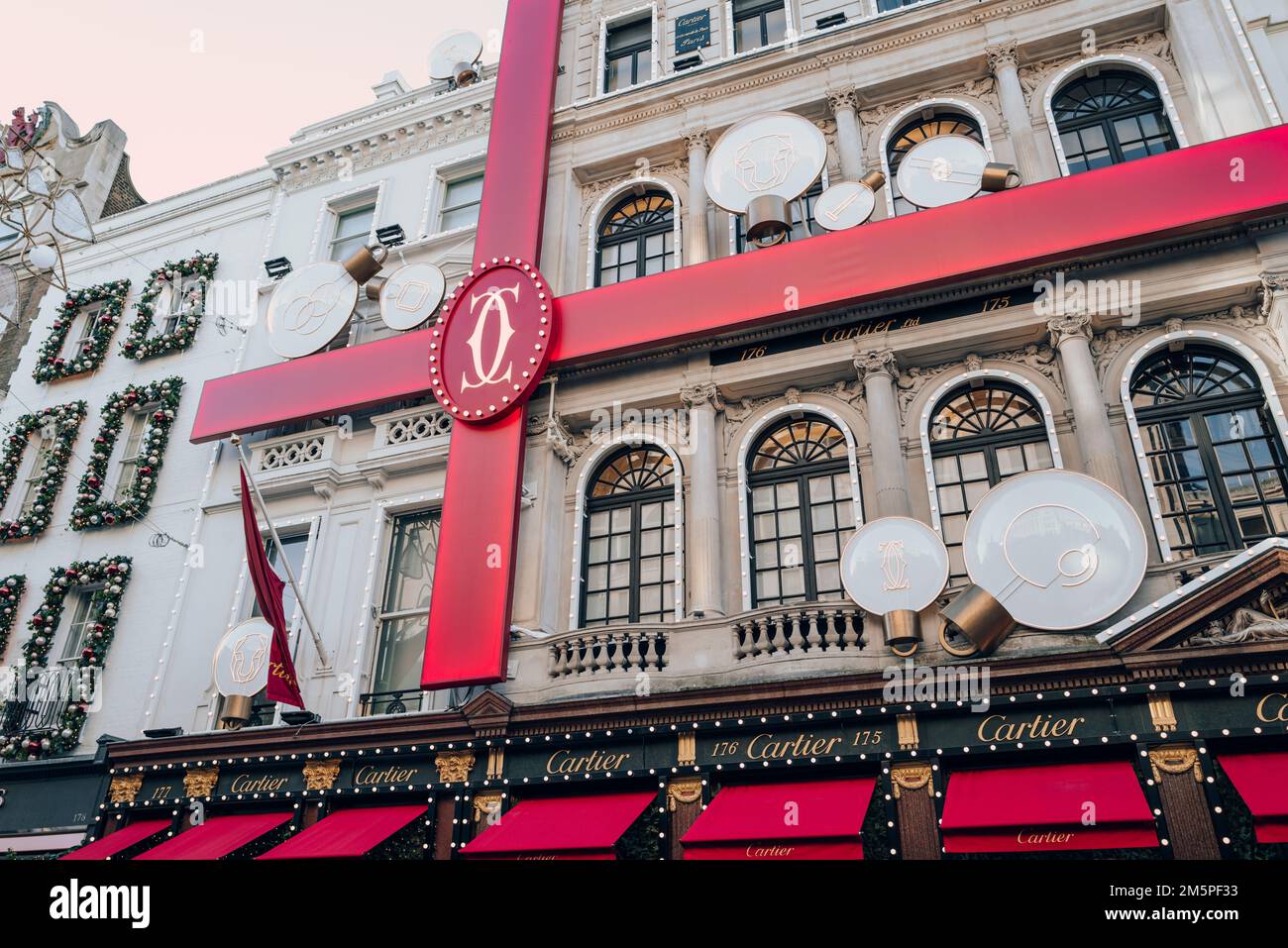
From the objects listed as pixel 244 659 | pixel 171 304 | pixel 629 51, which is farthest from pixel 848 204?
pixel 171 304

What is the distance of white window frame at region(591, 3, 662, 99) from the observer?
1986cm

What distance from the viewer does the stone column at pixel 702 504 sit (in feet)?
45.5

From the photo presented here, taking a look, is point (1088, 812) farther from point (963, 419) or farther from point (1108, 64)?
point (1108, 64)

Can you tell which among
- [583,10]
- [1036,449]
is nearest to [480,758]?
[1036,449]

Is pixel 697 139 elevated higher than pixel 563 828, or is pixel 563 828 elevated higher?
pixel 697 139

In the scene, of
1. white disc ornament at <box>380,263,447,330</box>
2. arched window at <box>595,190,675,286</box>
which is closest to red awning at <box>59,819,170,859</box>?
white disc ornament at <box>380,263,447,330</box>

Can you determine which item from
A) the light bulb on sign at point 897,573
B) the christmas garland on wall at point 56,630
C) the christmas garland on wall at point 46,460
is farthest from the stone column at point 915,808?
the christmas garland on wall at point 46,460

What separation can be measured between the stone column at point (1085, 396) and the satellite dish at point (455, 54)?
1560cm

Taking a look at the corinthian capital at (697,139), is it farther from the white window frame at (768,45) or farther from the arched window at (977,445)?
the arched window at (977,445)

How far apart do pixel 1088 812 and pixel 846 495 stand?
230 inches

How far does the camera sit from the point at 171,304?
22500 millimetres

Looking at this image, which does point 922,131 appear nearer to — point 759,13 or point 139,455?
point 759,13

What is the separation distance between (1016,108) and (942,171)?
1928 millimetres

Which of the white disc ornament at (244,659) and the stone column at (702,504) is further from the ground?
the stone column at (702,504)
